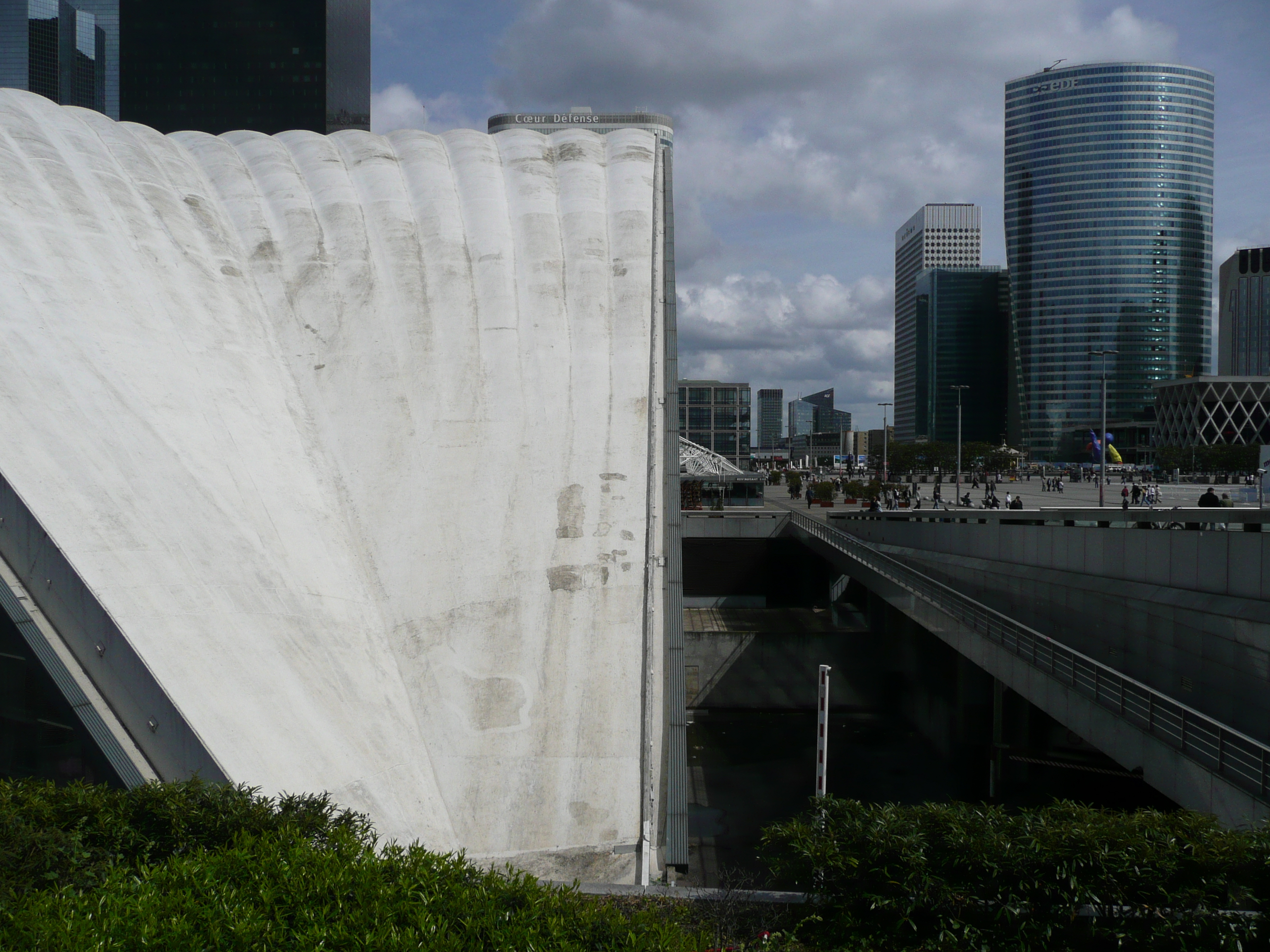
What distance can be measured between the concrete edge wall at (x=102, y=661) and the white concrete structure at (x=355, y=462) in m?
0.04

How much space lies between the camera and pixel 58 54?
130 metres

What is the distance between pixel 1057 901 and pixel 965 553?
55.9 feet

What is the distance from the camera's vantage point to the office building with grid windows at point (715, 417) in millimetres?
117812

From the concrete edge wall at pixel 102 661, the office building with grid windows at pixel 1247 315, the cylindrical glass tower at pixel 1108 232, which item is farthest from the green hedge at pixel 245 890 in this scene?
the office building with grid windows at pixel 1247 315

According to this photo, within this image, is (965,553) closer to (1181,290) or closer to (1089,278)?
(1089,278)

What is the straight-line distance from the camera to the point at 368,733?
1179 cm

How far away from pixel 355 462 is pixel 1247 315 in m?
201

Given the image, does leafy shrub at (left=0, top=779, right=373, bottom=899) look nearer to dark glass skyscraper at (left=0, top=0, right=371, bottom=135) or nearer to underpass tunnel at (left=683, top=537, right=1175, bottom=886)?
underpass tunnel at (left=683, top=537, right=1175, bottom=886)

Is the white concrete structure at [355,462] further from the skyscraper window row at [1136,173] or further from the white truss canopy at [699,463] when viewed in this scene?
the skyscraper window row at [1136,173]

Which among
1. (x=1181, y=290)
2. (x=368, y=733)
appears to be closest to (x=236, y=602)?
(x=368, y=733)

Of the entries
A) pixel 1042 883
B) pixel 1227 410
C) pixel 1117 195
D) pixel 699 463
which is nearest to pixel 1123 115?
pixel 1117 195

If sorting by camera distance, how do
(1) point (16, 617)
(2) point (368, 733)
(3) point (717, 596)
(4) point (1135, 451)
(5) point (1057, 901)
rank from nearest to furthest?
(5) point (1057, 901), (1) point (16, 617), (2) point (368, 733), (3) point (717, 596), (4) point (1135, 451)

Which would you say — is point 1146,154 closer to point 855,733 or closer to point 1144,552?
point 855,733

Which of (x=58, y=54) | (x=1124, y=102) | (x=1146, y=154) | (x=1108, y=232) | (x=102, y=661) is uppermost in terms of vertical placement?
(x=58, y=54)
